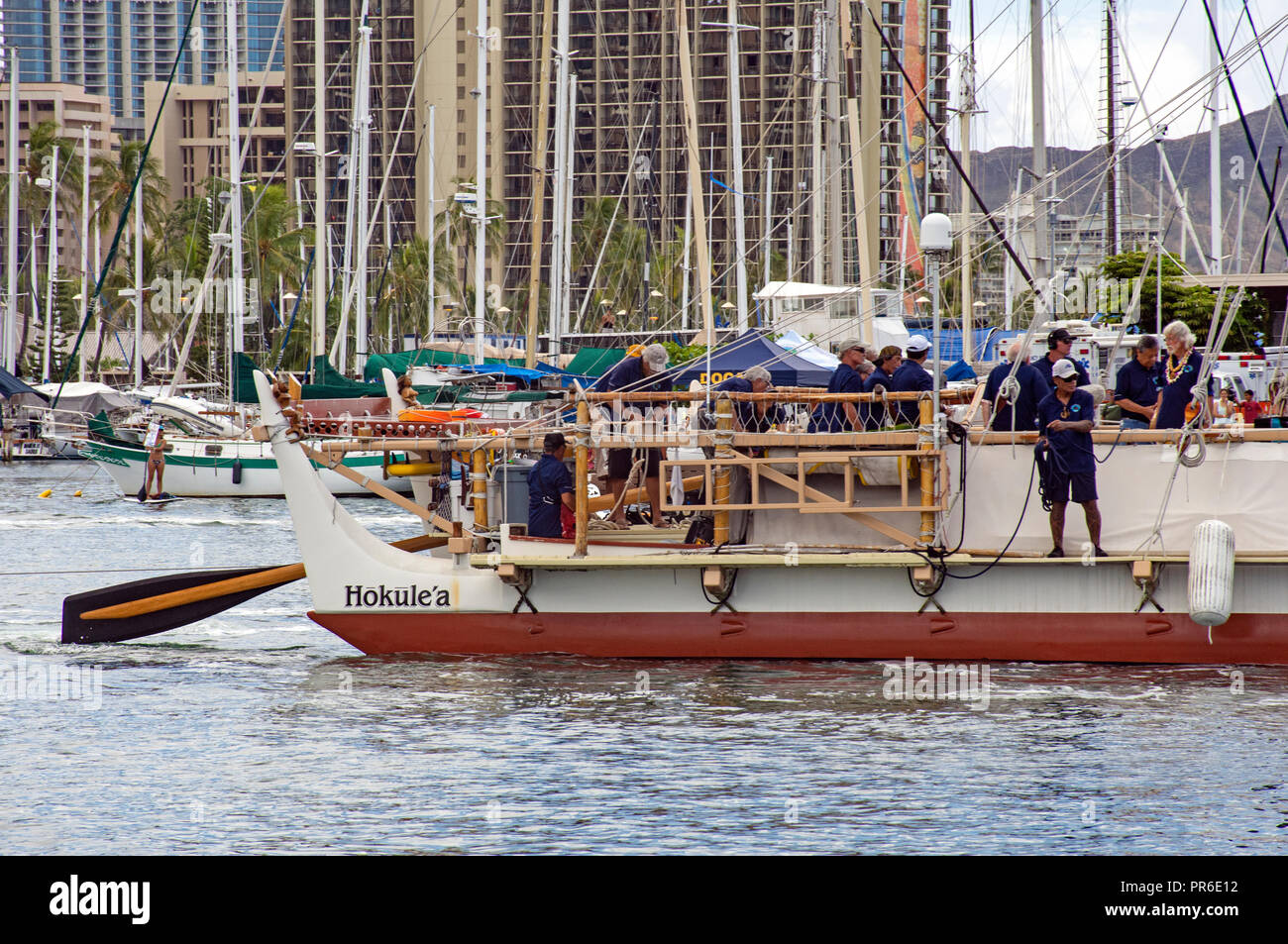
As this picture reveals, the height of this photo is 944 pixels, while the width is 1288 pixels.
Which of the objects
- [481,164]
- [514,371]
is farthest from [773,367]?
[514,371]

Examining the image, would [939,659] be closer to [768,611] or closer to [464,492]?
[768,611]

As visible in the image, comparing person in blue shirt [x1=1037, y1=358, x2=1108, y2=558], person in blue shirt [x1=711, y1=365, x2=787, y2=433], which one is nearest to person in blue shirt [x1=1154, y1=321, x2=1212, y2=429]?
person in blue shirt [x1=1037, y1=358, x2=1108, y2=558]

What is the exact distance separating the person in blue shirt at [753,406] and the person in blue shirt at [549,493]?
170 centimetres

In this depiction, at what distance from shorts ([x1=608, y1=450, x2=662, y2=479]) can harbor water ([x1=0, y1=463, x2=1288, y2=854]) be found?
2435 millimetres

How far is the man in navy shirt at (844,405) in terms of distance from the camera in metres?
15.1

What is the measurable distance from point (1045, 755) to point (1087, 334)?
11.4 m

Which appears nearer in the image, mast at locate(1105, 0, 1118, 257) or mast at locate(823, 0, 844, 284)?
mast at locate(823, 0, 844, 284)

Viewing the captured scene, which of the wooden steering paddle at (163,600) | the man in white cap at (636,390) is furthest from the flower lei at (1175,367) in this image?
the wooden steering paddle at (163,600)

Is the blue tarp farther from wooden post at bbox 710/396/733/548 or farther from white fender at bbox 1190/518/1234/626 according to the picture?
white fender at bbox 1190/518/1234/626

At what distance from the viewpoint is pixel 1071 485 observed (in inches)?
570

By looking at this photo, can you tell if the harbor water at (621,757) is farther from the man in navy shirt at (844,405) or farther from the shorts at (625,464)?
the shorts at (625,464)

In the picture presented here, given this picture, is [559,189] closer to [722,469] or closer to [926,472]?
[722,469]

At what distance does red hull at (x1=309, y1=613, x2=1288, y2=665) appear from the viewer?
48.1ft

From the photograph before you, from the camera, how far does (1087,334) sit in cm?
2275
